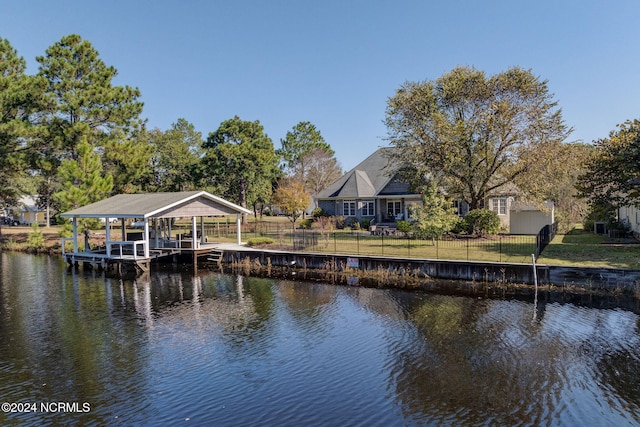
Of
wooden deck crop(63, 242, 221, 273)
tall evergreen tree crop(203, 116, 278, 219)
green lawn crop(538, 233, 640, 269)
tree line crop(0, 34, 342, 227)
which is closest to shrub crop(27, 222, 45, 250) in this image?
tree line crop(0, 34, 342, 227)

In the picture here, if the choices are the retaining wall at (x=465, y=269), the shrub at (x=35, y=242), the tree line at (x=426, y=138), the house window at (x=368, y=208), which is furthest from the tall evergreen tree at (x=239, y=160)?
the retaining wall at (x=465, y=269)

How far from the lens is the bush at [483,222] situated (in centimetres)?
3044

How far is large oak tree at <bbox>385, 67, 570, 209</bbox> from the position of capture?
28953 mm

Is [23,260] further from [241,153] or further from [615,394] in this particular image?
[615,394]

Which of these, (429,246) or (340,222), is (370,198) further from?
(429,246)

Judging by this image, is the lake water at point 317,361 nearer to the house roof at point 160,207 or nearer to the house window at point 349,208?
the house roof at point 160,207

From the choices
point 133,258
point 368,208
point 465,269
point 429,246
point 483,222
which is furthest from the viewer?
point 368,208

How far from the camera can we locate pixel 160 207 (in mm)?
24750

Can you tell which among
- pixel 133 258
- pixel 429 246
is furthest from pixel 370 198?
pixel 133 258

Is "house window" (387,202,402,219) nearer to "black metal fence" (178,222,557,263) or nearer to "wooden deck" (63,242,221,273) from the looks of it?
"black metal fence" (178,222,557,263)

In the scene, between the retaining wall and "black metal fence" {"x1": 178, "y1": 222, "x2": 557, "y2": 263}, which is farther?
"black metal fence" {"x1": 178, "y1": 222, "x2": 557, "y2": 263}

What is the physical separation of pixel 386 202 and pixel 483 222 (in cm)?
1071

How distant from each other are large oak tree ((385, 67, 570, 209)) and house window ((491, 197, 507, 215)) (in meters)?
4.34

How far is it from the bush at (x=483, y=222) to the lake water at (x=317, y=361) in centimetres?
1411
